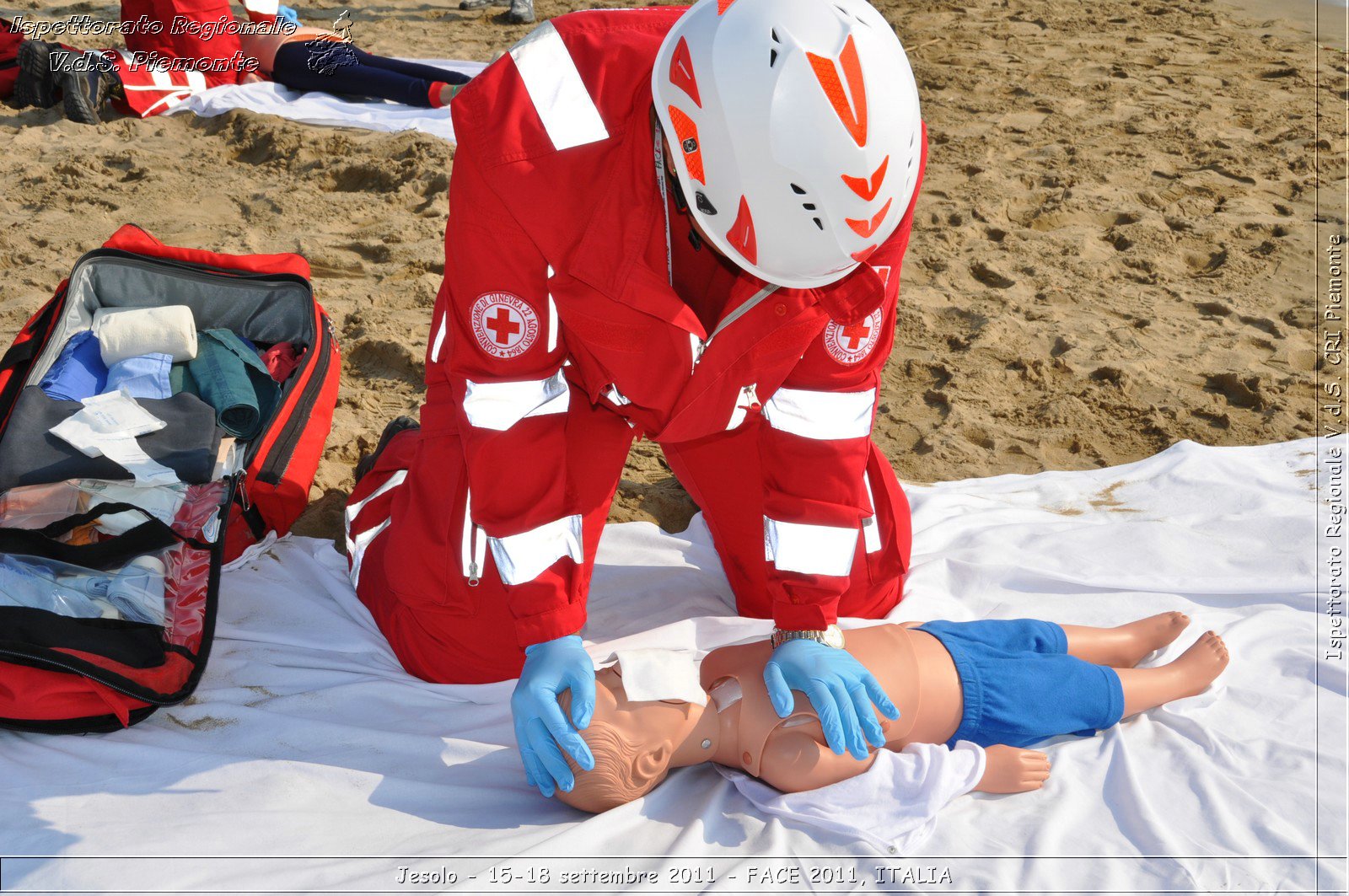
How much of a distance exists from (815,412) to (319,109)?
14.1ft

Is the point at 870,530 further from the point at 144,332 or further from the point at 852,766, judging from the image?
the point at 144,332

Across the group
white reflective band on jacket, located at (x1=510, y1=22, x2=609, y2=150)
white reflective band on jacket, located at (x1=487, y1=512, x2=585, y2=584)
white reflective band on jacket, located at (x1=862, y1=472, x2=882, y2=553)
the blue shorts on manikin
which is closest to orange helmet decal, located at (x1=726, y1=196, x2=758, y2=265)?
white reflective band on jacket, located at (x1=510, y1=22, x2=609, y2=150)

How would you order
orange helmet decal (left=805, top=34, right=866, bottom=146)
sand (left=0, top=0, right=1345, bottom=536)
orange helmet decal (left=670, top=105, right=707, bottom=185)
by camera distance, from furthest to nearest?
sand (left=0, top=0, right=1345, bottom=536)
orange helmet decal (left=670, top=105, right=707, bottom=185)
orange helmet decal (left=805, top=34, right=866, bottom=146)

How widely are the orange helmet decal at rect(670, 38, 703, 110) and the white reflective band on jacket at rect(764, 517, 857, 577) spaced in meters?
0.91

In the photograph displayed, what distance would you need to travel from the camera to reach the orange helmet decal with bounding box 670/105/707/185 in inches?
65.7

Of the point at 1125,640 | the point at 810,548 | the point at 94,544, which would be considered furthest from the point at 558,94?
the point at 1125,640

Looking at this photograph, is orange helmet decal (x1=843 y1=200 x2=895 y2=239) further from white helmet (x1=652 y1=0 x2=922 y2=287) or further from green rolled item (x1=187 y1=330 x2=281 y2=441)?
green rolled item (x1=187 y1=330 x2=281 y2=441)

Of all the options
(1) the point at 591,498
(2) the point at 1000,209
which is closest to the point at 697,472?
(1) the point at 591,498

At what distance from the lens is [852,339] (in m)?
2.12

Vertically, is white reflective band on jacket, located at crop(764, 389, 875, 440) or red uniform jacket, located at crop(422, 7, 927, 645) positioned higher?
red uniform jacket, located at crop(422, 7, 927, 645)

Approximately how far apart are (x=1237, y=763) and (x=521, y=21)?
658cm

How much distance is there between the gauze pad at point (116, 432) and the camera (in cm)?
267

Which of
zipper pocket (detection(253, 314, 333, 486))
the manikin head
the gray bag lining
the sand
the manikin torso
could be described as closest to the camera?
the manikin head

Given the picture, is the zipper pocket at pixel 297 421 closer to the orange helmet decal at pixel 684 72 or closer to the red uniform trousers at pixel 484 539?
the red uniform trousers at pixel 484 539
